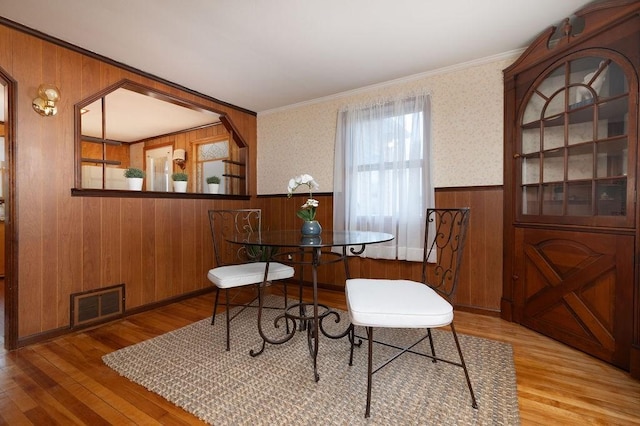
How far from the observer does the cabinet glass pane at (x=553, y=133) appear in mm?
2156

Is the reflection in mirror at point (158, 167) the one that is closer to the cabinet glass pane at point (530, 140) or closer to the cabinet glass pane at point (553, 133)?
the cabinet glass pane at point (530, 140)

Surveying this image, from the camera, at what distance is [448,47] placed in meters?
2.43

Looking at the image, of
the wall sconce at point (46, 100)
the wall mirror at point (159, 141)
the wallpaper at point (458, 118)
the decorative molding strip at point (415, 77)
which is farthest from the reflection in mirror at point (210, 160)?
the wall sconce at point (46, 100)

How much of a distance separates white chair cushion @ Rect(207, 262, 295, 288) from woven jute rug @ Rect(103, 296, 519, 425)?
432mm

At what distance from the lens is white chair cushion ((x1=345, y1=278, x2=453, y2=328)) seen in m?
1.35

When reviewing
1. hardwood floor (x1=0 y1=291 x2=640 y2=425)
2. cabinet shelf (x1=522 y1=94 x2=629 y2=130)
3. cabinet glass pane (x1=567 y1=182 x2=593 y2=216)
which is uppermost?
cabinet shelf (x1=522 y1=94 x2=629 y2=130)

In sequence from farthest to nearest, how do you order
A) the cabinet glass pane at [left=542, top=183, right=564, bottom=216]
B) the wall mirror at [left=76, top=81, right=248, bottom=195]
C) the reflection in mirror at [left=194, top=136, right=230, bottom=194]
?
the reflection in mirror at [left=194, top=136, right=230, bottom=194] < the wall mirror at [left=76, top=81, right=248, bottom=195] < the cabinet glass pane at [left=542, top=183, right=564, bottom=216]

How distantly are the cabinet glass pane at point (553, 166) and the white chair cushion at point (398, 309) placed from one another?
1.43 m

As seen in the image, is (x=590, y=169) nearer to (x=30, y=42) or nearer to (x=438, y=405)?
(x=438, y=405)

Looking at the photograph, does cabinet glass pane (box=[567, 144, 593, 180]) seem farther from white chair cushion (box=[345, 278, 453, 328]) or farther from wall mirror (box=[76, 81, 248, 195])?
wall mirror (box=[76, 81, 248, 195])

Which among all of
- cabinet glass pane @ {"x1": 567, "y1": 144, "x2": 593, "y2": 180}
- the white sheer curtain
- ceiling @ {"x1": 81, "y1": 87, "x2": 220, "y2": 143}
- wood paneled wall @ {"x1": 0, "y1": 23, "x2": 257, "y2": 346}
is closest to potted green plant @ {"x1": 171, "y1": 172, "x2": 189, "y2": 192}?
wood paneled wall @ {"x1": 0, "y1": 23, "x2": 257, "y2": 346}

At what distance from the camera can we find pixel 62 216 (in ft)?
7.52

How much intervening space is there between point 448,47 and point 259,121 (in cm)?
251

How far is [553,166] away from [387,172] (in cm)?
133
